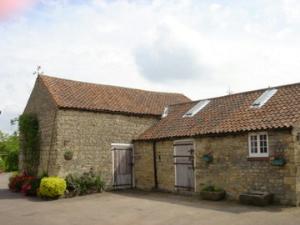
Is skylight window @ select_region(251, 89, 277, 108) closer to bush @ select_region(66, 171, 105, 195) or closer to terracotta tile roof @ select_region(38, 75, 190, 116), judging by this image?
terracotta tile roof @ select_region(38, 75, 190, 116)

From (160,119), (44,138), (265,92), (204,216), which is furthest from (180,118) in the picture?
(204,216)

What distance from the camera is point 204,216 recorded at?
12.7m

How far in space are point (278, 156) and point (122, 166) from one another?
31.2 ft

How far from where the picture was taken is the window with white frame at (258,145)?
596 inches

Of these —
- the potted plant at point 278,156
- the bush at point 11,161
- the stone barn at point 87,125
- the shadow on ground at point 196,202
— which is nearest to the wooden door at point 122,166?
the stone barn at point 87,125

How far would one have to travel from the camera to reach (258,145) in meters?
15.4

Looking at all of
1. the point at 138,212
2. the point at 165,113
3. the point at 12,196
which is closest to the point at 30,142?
the point at 12,196

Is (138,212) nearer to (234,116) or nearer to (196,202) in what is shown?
(196,202)

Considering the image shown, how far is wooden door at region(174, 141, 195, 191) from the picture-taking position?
18.3 metres

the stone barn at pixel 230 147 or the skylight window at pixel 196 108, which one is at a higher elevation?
the skylight window at pixel 196 108

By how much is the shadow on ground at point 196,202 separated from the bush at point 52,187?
2851 millimetres

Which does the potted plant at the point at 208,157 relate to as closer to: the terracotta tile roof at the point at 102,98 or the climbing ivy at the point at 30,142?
the terracotta tile roof at the point at 102,98

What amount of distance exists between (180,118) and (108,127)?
12.7ft

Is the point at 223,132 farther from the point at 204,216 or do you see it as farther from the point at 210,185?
the point at 204,216
